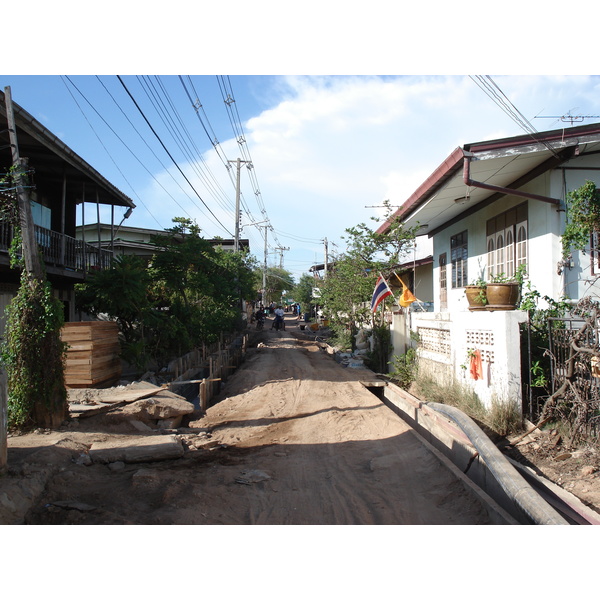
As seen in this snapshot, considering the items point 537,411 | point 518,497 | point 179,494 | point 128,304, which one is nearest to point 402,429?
point 537,411

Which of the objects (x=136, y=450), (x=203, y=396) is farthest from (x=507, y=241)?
(x=136, y=450)

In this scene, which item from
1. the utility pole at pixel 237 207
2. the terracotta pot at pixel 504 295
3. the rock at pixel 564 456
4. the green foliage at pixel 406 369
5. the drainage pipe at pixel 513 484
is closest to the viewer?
the drainage pipe at pixel 513 484

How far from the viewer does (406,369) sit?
11.6 meters

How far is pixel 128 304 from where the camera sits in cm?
1044

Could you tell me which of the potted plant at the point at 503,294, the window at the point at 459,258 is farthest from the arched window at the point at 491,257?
the potted plant at the point at 503,294

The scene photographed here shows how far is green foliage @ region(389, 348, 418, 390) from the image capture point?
11.4 meters

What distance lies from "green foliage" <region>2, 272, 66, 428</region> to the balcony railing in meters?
3.72

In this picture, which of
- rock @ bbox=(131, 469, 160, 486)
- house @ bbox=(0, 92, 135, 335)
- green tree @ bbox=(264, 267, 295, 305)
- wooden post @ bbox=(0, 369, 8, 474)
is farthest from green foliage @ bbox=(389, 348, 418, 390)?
green tree @ bbox=(264, 267, 295, 305)

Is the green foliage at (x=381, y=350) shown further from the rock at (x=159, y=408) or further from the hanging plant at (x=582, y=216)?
the rock at (x=159, y=408)

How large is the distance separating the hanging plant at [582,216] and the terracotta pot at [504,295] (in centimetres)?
172

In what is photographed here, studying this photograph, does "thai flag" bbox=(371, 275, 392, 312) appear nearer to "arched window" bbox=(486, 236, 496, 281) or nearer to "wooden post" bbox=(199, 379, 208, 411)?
"arched window" bbox=(486, 236, 496, 281)

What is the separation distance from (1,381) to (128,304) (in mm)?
5788

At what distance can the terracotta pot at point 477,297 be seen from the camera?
7891 mm

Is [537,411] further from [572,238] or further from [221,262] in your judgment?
[221,262]
